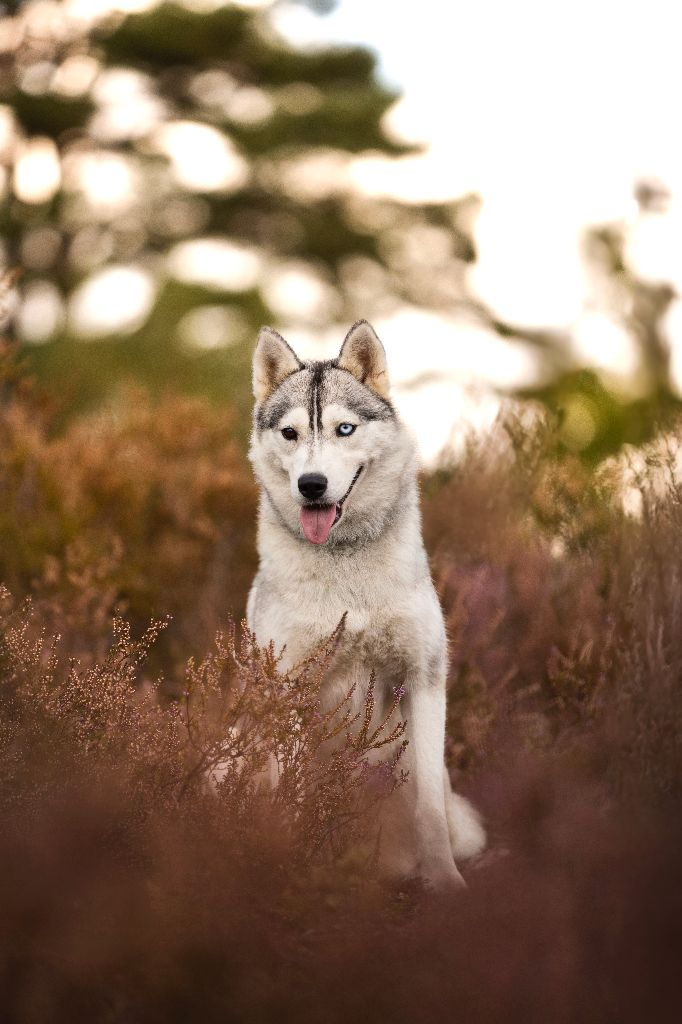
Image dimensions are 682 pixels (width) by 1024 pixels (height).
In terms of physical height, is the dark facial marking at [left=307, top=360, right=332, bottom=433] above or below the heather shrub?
above

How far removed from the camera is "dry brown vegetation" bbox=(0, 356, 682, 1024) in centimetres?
261

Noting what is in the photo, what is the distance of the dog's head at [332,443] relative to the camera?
13.3 feet

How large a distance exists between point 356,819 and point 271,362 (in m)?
2.04

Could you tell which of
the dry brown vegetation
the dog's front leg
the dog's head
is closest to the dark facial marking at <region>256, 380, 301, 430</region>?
the dog's head

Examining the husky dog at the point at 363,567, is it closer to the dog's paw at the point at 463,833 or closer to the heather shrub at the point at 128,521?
the dog's paw at the point at 463,833

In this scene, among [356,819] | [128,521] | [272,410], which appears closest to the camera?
[356,819]

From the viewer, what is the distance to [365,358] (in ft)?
14.6

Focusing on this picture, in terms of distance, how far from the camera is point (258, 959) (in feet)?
8.87

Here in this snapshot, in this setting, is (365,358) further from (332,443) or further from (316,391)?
(332,443)

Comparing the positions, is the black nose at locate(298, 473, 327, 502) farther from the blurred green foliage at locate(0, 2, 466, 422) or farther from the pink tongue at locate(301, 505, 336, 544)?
the blurred green foliage at locate(0, 2, 466, 422)

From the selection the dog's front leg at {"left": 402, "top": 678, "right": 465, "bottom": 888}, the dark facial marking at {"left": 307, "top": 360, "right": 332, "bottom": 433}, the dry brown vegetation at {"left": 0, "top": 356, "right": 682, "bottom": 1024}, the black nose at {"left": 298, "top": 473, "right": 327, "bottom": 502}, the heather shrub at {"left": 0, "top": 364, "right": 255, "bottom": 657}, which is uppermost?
the dark facial marking at {"left": 307, "top": 360, "right": 332, "bottom": 433}

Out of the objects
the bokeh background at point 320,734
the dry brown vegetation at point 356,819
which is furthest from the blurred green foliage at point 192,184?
the dry brown vegetation at point 356,819

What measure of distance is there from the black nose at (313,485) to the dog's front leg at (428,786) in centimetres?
84

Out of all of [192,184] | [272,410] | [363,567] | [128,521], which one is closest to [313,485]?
[363,567]
